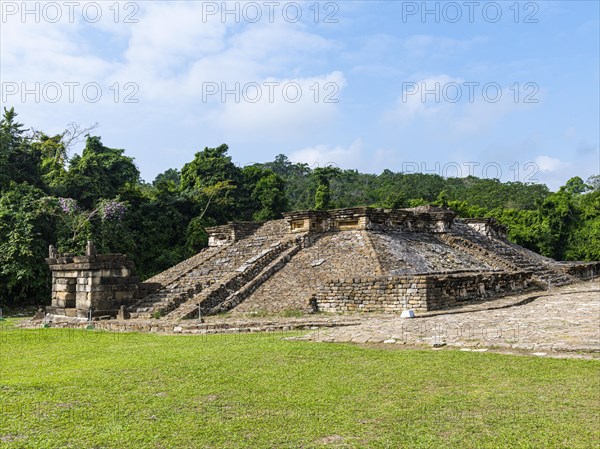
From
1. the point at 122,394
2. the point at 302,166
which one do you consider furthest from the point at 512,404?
the point at 302,166

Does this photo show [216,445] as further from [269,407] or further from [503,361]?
[503,361]

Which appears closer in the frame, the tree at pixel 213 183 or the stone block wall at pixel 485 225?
the stone block wall at pixel 485 225

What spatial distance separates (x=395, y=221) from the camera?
64.8 feet

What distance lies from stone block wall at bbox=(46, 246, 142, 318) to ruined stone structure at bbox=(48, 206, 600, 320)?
3cm

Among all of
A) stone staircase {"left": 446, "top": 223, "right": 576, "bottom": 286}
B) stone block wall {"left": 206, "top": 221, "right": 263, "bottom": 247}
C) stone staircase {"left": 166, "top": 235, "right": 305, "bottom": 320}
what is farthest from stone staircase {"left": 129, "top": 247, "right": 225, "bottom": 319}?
stone staircase {"left": 446, "top": 223, "right": 576, "bottom": 286}

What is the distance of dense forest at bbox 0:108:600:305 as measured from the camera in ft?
64.1

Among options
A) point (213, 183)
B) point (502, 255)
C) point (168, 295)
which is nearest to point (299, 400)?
point (168, 295)

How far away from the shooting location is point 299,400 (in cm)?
562

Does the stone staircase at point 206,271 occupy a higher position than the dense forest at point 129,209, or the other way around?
the dense forest at point 129,209

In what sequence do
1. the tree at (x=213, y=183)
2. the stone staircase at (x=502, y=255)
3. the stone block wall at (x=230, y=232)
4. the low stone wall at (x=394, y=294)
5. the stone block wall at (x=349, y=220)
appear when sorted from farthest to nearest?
the tree at (x=213, y=183) < the stone block wall at (x=230, y=232) < the stone staircase at (x=502, y=255) < the stone block wall at (x=349, y=220) < the low stone wall at (x=394, y=294)

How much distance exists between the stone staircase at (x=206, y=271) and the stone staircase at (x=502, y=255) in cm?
679

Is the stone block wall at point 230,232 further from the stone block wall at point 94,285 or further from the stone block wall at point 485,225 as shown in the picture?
the stone block wall at point 485,225

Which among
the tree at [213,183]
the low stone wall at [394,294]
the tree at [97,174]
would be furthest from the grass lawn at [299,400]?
the tree at [213,183]

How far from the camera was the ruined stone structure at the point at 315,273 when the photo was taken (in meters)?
14.1
